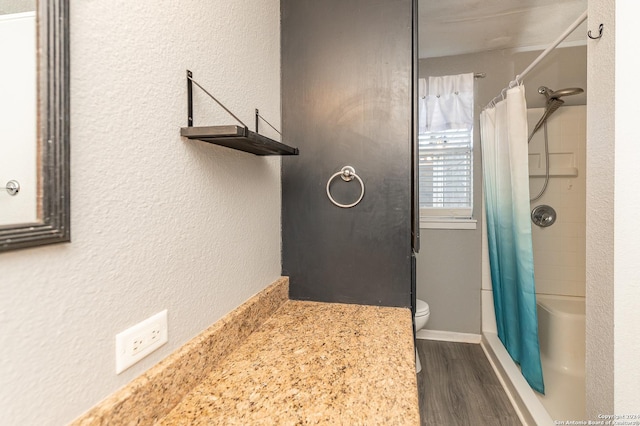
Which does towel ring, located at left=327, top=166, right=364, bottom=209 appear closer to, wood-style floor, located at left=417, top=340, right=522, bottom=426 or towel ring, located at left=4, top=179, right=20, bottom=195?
towel ring, located at left=4, top=179, right=20, bottom=195

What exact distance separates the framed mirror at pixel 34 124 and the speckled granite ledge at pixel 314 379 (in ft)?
1.58

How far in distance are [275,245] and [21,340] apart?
902 millimetres

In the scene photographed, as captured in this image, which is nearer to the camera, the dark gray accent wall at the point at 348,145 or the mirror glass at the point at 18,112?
the mirror glass at the point at 18,112

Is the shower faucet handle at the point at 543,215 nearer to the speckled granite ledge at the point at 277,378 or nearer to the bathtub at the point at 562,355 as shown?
the bathtub at the point at 562,355

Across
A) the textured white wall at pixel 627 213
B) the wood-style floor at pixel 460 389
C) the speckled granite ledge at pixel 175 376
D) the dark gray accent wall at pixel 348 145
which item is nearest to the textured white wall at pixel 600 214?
the textured white wall at pixel 627 213

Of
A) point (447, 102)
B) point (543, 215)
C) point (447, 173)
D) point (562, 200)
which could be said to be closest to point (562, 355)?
point (543, 215)

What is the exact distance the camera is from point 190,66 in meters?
0.80

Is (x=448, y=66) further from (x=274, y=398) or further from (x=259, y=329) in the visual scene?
(x=274, y=398)

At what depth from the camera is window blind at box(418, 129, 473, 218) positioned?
8.37 feet

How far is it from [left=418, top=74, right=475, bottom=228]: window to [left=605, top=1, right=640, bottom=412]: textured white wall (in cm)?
150

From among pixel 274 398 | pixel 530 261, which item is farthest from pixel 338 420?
pixel 530 261

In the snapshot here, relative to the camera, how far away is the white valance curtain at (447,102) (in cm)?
240

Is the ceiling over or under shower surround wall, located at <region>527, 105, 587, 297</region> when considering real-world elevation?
over

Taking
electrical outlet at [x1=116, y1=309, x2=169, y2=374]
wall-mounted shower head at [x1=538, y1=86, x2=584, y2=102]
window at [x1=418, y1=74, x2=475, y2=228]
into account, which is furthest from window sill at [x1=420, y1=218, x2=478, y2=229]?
electrical outlet at [x1=116, y1=309, x2=169, y2=374]
